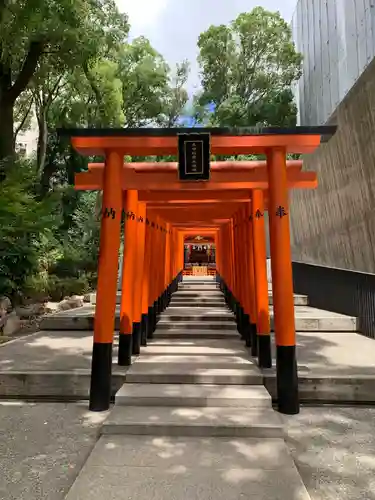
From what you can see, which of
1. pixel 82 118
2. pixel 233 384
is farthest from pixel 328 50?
pixel 233 384

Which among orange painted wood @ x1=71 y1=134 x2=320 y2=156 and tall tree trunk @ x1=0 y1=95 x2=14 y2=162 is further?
tall tree trunk @ x1=0 y1=95 x2=14 y2=162

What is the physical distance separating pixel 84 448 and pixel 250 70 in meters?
23.8

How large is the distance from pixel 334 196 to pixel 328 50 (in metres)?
7.46

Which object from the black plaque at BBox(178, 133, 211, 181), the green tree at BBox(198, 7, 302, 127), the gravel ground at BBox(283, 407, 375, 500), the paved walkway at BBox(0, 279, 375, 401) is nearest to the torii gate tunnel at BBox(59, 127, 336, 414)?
the black plaque at BBox(178, 133, 211, 181)

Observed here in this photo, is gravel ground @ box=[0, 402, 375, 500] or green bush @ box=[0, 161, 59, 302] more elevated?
green bush @ box=[0, 161, 59, 302]

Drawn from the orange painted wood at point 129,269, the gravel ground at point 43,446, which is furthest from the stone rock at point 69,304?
the gravel ground at point 43,446

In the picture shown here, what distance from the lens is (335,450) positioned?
11.5ft

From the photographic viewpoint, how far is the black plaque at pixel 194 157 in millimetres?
4312

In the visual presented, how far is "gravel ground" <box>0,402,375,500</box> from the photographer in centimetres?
291

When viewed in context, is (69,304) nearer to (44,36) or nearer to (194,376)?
(194,376)

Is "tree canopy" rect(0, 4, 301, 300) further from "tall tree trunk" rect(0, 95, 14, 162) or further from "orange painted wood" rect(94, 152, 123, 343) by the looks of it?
"orange painted wood" rect(94, 152, 123, 343)

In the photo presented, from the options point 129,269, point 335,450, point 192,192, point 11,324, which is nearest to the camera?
point 335,450

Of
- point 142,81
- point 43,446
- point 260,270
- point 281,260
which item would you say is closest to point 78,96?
point 142,81

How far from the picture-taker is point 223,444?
354cm
